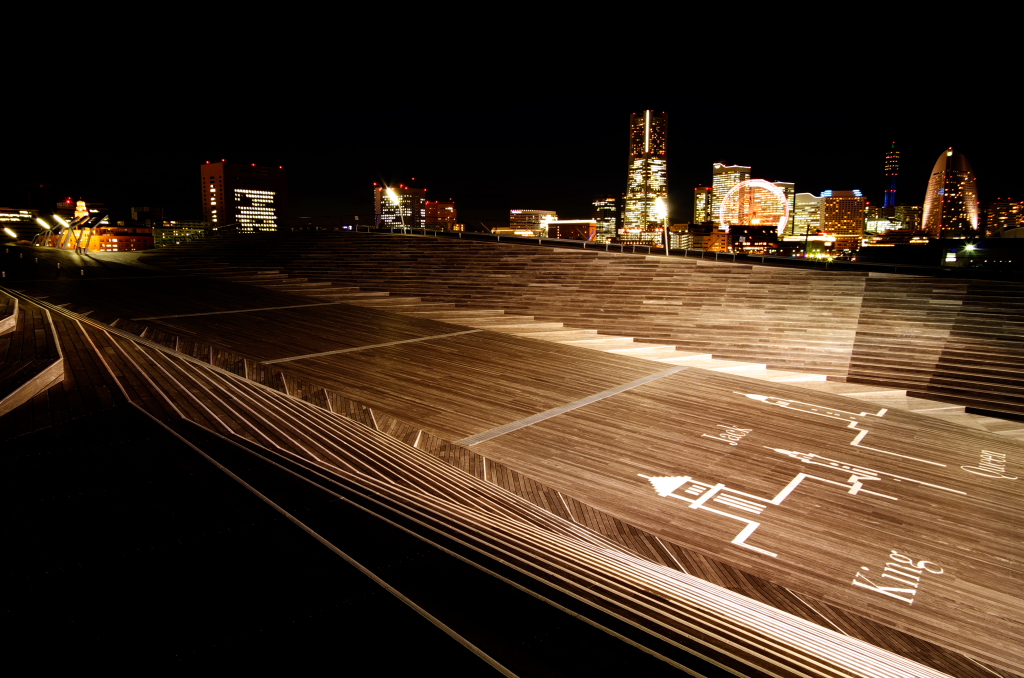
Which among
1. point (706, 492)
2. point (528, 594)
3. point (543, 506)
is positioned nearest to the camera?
point (528, 594)

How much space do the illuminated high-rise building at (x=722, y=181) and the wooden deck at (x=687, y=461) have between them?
83.9 metres

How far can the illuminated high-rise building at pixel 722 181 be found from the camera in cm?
8212

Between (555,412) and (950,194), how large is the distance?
61.5 metres

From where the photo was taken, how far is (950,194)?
→ 48.5 m

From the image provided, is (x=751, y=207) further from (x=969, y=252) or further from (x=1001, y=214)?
(x=969, y=252)

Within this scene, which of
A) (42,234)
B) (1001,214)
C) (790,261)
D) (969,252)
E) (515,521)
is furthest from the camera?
(1001,214)

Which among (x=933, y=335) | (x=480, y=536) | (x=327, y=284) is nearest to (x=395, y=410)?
(x=480, y=536)

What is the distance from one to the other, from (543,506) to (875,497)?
312cm

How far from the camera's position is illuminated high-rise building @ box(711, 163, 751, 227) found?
8212 centimetres

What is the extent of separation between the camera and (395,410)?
19.8 ft

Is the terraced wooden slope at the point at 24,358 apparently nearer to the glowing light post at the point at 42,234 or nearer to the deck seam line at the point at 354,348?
the deck seam line at the point at 354,348

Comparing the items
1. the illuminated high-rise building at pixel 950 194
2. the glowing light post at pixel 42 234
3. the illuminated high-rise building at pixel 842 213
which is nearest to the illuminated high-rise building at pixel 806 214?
the illuminated high-rise building at pixel 842 213

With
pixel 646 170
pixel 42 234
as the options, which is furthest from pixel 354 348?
pixel 646 170

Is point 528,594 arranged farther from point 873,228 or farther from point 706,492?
point 873,228
